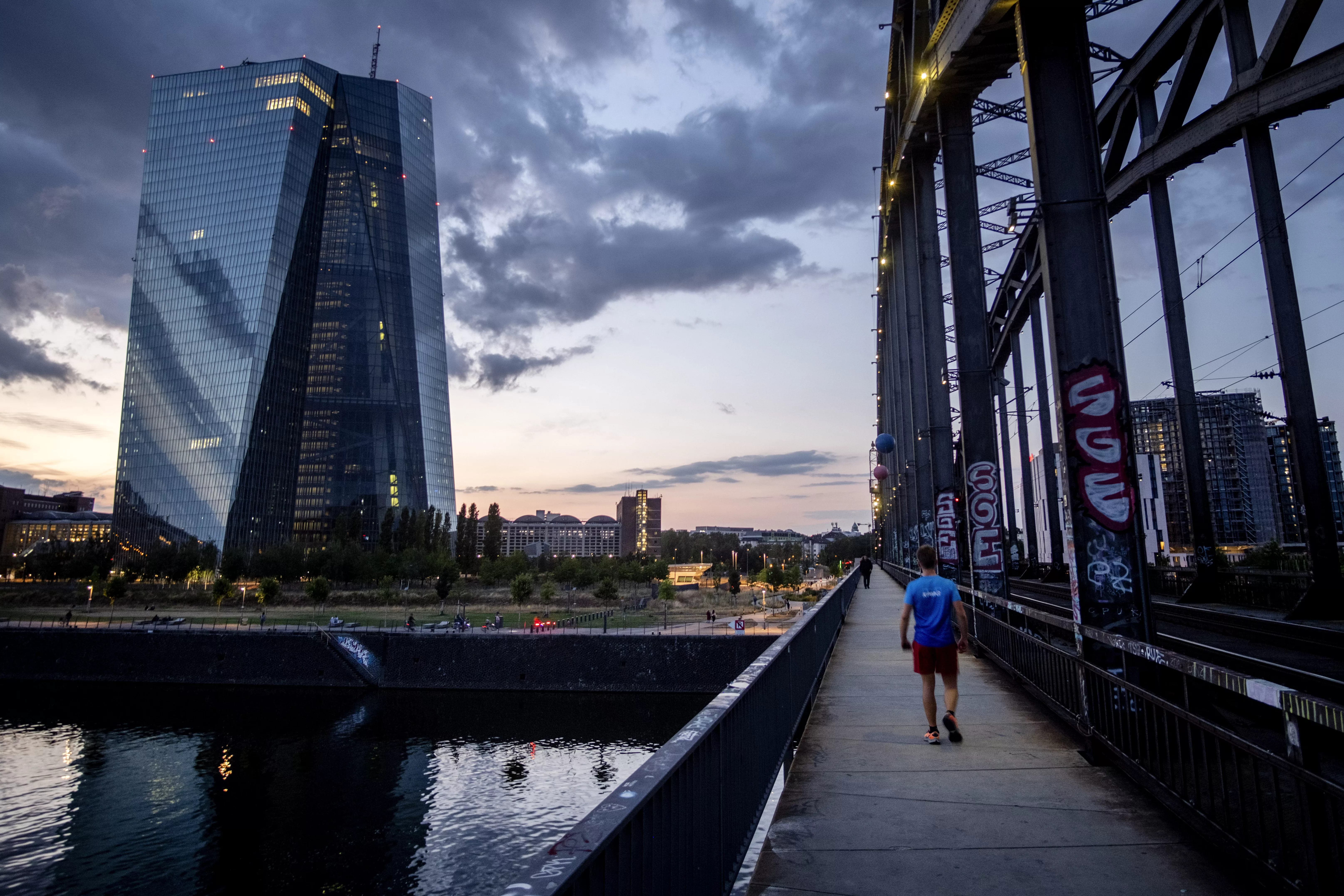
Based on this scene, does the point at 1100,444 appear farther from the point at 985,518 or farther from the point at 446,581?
the point at 446,581

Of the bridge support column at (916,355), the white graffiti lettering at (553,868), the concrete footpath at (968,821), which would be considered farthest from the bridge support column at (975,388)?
the white graffiti lettering at (553,868)

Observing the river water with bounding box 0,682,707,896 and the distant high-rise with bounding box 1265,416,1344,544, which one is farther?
the distant high-rise with bounding box 1265,416,1344,544

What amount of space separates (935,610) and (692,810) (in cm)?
493

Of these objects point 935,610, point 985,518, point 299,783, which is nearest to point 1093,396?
point 935,610

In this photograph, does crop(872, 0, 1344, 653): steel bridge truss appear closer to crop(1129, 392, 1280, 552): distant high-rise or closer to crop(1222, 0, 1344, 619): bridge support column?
crop(1222, 0, 1344, 619): bridge support column

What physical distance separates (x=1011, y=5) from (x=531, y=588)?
71423mm

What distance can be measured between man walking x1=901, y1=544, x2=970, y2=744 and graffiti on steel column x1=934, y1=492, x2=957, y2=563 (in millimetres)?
19756

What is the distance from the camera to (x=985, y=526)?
66.8 ft

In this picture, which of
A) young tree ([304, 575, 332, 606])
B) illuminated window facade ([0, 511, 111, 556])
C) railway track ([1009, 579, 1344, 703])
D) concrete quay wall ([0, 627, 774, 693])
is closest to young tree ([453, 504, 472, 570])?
young tree ([304, 575, 332, 606])

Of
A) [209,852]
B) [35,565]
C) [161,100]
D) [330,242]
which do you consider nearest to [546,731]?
[209,852]

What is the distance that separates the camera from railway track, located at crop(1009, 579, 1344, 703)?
10766 mm

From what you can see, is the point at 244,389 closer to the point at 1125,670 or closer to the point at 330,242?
the point at 330,242

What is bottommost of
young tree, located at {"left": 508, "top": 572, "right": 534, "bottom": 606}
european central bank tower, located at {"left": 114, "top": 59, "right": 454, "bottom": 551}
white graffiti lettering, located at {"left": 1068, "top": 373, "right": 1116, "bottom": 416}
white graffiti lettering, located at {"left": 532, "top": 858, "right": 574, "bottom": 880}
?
young tree, located at {"left": 508, "top": 572, "right": 534, "bottom": 606}

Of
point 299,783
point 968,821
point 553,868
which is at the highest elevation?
point 553,868
